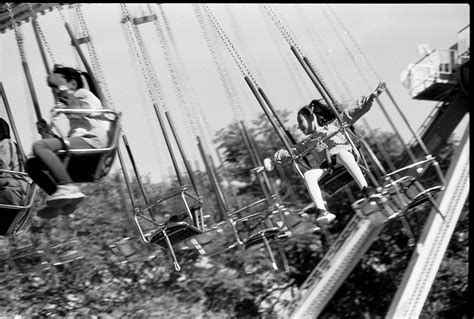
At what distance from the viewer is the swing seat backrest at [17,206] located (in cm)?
790

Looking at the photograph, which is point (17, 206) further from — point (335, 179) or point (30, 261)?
point (30, 261)

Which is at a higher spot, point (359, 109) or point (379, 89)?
point (379, 89)

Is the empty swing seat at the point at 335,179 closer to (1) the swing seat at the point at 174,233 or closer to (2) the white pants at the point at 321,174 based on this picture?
(2) the white pants at the point at 321,174

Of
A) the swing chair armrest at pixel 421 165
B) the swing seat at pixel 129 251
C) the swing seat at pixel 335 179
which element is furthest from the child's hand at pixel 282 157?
the swing seat at pixel 129 251

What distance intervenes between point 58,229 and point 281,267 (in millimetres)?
4339

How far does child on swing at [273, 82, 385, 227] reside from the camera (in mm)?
8969

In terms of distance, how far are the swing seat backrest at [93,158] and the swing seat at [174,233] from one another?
5.86 ft

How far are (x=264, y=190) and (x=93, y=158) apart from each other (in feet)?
20.5

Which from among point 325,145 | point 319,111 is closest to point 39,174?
point 325,145

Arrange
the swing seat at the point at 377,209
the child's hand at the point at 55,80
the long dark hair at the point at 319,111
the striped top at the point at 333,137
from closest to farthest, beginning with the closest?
the child's hand at the point at 55,80 → the striped top at the point at 333,137 → the long dark hair at the point at 319,111 → the swing seat at the point at 377,209

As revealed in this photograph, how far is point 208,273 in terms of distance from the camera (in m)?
18.2

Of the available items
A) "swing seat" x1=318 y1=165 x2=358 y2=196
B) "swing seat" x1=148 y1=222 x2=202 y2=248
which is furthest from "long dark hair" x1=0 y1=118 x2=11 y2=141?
"swing seat" x1=318 y1=165 x2=358 y2=196

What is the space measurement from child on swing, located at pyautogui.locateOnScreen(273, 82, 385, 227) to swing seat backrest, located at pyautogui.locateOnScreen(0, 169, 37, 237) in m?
2.54

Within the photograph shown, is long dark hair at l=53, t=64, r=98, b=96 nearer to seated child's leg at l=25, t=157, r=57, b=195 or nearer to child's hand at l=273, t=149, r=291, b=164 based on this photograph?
seated child's leg at l=25, t=157, r=57, b=195
